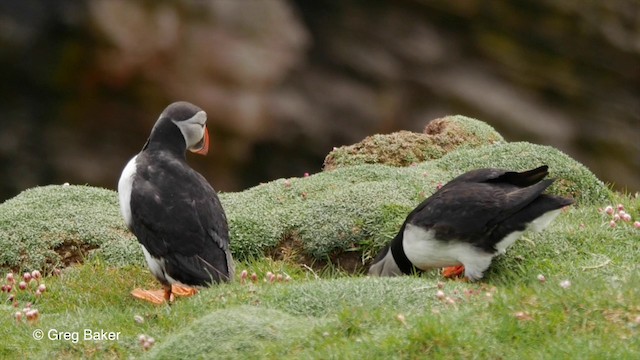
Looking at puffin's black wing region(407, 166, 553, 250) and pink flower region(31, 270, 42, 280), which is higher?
puffin's black wing region(407, 166, 553, 250)

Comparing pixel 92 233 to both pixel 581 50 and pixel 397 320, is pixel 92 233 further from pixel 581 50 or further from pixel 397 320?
pixel 581 50

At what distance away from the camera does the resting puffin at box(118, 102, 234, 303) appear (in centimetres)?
651

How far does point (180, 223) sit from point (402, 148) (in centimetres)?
394

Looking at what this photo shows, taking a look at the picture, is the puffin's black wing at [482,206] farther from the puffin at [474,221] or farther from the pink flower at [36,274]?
the pink flower at [36,274]

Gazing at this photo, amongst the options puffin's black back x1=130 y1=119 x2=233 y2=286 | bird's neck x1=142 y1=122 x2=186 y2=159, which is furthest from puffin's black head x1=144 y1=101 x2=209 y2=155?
puffin's black back x1=130 y1=119 x2=233 y2=286

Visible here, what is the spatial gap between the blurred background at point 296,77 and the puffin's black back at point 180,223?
364 inches

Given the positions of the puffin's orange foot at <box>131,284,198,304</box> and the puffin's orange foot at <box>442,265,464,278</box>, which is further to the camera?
the puffin's orange foot at <box>442,265,464,278</box>

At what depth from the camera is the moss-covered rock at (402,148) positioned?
9938 mm

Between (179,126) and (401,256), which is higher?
(179,126)

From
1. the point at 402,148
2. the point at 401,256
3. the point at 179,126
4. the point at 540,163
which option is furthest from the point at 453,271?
the point at 402,148

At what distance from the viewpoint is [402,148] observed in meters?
10.0

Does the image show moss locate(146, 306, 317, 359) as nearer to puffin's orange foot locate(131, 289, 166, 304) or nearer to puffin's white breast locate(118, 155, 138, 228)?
puffin's orange foot locate(131, 289, 166, 304)

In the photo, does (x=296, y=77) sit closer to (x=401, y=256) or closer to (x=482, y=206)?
(x=401, y=256)

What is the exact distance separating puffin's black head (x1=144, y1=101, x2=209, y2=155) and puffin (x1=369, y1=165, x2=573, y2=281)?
5.26ft
